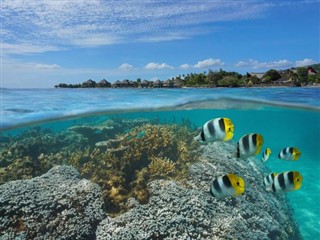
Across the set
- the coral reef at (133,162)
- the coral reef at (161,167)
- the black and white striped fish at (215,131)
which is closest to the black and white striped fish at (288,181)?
the black and white striped fish at (215,131)

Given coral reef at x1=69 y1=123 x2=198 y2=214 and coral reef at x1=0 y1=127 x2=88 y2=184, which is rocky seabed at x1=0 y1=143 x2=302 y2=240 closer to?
coral reef at x1=69 y1=123 x2=198 y2=214

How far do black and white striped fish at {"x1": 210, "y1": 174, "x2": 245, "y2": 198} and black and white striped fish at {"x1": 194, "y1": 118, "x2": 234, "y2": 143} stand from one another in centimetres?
64

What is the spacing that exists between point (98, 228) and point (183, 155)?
3737 millimetres

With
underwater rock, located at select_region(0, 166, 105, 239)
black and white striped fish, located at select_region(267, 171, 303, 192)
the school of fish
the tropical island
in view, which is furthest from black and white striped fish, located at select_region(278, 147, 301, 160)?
the tropical island

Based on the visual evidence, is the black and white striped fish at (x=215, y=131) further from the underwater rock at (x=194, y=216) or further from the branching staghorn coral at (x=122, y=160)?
the branching staghorn coral at (x=122, y=160)

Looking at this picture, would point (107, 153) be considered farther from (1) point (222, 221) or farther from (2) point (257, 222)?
(2) point (257, 222)

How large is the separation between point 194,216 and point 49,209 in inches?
158

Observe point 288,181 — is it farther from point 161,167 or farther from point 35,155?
point 35,155

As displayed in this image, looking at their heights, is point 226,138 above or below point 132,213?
above

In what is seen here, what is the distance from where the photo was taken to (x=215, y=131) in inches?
206

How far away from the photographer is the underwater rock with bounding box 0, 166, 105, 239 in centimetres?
912

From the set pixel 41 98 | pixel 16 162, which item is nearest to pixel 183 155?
pixel 16 162

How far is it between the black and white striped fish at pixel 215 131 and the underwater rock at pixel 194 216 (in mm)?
4369

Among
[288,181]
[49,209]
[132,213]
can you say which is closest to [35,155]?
[49,209]
